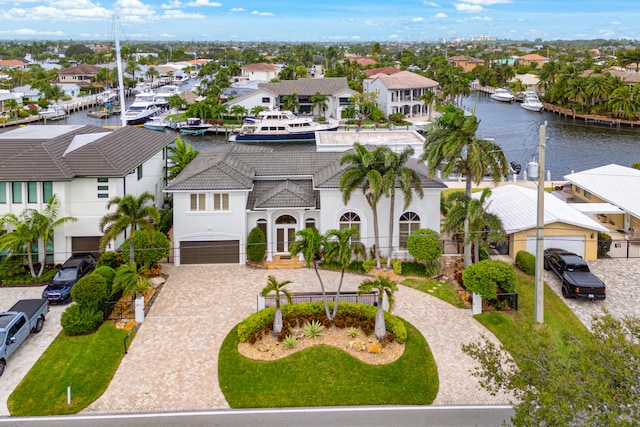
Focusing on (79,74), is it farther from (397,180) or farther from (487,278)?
(487,278)

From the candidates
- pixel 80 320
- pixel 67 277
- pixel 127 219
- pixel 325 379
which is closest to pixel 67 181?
pixel 67 277

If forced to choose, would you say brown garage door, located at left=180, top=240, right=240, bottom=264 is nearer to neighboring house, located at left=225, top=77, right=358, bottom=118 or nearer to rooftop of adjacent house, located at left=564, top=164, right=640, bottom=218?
rooftop of adjacent house, located at left=564, top=164, right=640, bottom=218

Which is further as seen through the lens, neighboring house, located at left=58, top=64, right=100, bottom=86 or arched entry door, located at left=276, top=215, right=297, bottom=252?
neighboring house, located at left=58, top=64, right=100, bottom=86

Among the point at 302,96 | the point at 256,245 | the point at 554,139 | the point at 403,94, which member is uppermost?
the point at 403,94

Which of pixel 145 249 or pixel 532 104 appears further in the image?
pixel 532 104

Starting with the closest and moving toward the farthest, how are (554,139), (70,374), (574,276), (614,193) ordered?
(70,374) < (574,276) < (614,193) < (554,139)

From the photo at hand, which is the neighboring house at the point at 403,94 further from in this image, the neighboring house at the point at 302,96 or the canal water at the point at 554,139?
the canal water at the point at 554,139

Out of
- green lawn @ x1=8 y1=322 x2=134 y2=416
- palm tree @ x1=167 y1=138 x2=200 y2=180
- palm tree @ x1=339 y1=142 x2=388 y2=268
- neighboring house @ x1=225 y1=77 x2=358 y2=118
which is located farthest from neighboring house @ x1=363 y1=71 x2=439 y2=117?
green lawn @ x1=8 y1=322 x2=134 y2=416

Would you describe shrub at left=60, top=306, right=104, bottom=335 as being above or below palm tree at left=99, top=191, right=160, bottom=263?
below
